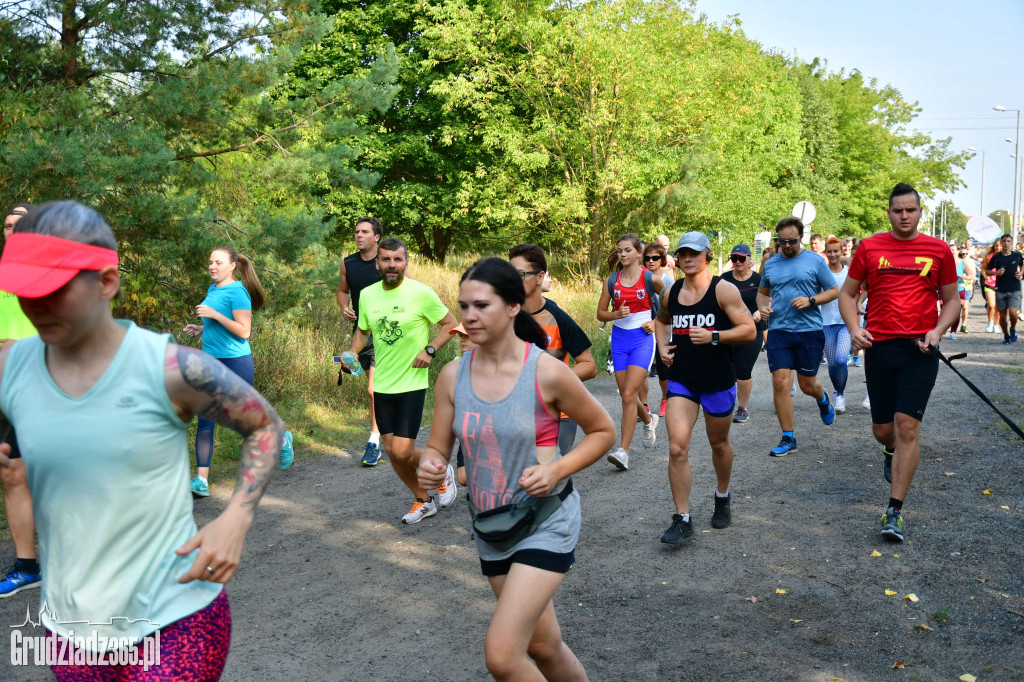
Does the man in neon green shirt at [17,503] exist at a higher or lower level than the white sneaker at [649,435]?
higher

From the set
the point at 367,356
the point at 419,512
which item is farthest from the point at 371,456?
the point at 419,512

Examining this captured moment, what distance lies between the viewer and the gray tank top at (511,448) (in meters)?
3.30

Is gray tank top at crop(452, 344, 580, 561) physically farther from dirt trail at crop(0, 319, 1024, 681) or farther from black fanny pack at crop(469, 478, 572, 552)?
dirt trail at crop(0, 319, 1024, 681)

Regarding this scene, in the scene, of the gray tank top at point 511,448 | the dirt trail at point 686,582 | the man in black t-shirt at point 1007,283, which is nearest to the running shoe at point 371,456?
the dirt trail at point 686,582

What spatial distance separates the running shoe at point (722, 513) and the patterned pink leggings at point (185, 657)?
486 centimetres

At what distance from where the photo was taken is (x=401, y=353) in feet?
22.8

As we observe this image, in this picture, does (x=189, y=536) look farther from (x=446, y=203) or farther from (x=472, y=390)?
(x=446, y=203)

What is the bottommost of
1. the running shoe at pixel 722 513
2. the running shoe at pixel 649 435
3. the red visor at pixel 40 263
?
the running shoe at pixel 649 435

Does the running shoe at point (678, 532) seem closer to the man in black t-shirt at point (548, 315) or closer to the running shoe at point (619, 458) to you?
the man in black t-shirt at point (548, 315)

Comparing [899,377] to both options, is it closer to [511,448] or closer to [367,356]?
[511,448]

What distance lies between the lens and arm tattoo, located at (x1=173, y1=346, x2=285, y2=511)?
2.30m

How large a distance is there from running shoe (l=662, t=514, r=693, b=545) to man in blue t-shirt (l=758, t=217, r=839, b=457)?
3.23 meters

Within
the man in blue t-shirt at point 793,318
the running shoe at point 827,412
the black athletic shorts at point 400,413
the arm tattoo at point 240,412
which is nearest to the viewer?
the arm tattoo at point 240,412

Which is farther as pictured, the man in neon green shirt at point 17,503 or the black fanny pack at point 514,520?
the man in neon green shirt at point 17,503
